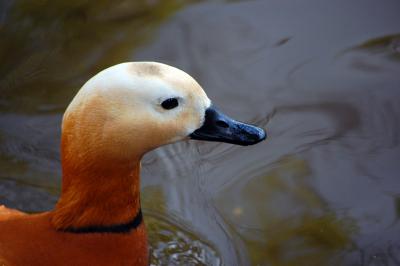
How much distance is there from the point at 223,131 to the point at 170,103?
0.31 meters

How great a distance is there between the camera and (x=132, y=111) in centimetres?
258

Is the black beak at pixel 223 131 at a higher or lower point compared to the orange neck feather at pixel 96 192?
higher

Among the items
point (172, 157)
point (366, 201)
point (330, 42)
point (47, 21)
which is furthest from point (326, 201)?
point (47, 21)

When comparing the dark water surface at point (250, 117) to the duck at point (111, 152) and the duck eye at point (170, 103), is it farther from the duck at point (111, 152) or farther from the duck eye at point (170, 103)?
the duck eye at point (170, 103)

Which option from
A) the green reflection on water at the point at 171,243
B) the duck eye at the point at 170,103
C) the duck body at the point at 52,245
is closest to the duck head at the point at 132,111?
the duck eye at the point at 170,103

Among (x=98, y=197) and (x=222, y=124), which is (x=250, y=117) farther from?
(x=98, y=197)

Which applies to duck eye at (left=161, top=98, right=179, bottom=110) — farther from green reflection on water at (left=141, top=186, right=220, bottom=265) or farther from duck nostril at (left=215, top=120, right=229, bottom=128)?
green reflection on water at (left=141, top=186, right=220, bottom=265)

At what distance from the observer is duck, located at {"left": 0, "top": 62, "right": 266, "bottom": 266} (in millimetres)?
2568

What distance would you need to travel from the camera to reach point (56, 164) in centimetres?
409

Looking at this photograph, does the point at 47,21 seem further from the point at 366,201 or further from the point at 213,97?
the point at 366,201

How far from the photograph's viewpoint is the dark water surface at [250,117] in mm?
3740

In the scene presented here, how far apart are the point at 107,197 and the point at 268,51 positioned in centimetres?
204

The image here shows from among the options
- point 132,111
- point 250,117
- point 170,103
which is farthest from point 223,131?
point 250,117

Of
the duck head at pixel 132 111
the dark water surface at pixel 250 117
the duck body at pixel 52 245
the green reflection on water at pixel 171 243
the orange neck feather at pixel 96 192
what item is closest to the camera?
the duck head at pixel 132 111
